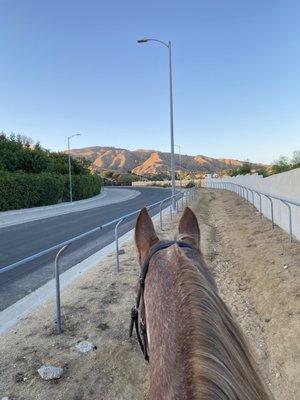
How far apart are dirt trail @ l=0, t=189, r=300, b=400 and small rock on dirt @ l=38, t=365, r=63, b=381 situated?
6cm

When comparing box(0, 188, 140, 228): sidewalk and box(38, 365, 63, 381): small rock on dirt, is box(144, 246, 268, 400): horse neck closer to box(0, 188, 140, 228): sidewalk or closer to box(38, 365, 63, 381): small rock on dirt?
box(38, 365, 63, 381): small rock on dirt

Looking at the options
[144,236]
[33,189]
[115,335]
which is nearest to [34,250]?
[115,335]

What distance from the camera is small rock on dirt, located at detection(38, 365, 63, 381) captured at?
177 inches

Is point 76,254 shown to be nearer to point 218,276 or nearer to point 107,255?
point 107,255

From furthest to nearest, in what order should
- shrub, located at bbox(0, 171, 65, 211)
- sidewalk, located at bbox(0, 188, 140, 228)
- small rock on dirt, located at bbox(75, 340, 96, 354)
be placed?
shrub, located at bbox(0, 171, 65, 211) → sidewalk, located at bbox(0, 188, 140, 228) → small rock on dirt, located at bbox(75, 340, 96, 354)

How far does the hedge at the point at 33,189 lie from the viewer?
3303 cm

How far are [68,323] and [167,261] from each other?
4859mm

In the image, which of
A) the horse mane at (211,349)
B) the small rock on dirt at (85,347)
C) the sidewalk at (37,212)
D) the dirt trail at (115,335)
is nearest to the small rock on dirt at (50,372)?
the dirt trail at (115,335)

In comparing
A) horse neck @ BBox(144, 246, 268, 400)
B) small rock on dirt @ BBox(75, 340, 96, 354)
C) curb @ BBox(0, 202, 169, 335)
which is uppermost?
horse neck @ BBox(144, 246, 268, 400)

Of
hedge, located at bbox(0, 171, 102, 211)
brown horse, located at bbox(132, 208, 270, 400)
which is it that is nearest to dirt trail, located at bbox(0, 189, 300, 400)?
brown horse, located at bbox(132, 208, 270, 400)

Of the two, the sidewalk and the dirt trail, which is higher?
the dirt trail

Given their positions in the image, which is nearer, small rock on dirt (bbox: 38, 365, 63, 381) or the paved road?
small rock on dirt (bbox: 38, 365, 63, 381)

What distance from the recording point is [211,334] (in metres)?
1.31

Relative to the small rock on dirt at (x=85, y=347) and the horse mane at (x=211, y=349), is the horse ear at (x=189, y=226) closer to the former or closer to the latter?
the horse mane at (x=211, y=349)
